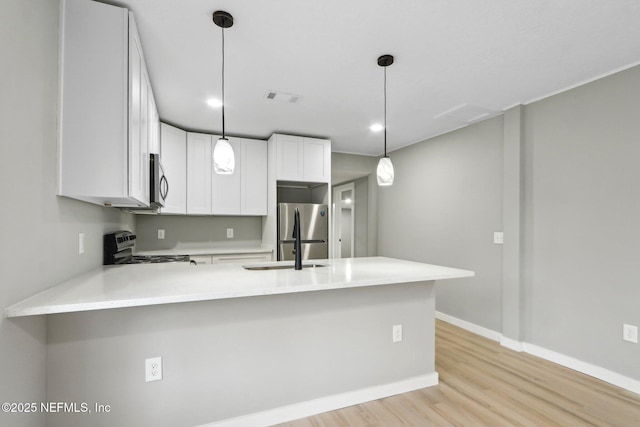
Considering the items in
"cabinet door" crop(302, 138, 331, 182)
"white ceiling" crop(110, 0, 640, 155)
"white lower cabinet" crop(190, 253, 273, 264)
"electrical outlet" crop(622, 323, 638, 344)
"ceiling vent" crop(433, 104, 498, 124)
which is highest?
"white ceiling" crop(110, 0, 640, 155)

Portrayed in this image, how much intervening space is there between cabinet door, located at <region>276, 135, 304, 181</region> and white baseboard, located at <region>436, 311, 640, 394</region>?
279cm

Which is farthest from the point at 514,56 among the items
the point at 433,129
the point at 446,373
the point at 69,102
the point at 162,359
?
the point at 162,359

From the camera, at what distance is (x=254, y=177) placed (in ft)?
14.1

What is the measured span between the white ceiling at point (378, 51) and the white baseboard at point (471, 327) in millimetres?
2382

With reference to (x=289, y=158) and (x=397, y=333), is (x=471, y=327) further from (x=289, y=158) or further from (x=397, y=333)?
(x=289, y=158)

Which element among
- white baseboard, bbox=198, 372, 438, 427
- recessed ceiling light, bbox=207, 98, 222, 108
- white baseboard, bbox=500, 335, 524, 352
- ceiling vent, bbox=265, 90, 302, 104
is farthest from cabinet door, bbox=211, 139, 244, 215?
white baseboard, bbox=500, 335, 524, 352

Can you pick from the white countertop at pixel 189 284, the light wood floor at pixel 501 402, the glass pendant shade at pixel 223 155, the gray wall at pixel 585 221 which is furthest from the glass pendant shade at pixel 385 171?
the gray wall at pixel 585 221

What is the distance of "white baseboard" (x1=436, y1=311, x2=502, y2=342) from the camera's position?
Answer: 11.2 feet

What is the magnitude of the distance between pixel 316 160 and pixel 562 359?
3305 millimetres

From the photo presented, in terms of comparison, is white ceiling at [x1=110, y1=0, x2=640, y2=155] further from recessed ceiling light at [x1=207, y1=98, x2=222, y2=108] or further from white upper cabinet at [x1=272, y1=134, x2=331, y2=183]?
white upper cabinet at [x1=272, y1=134, x2=331, y2=183]

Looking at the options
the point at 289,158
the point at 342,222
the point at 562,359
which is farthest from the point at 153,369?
the point at 342,222

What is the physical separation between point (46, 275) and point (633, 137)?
3.81 m

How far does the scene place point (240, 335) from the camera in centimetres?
185

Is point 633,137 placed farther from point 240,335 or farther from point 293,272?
point 240,335
